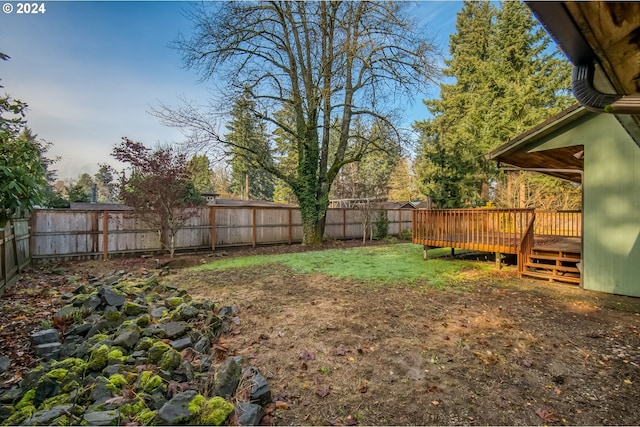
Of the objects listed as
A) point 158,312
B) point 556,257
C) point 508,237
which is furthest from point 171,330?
point 508,237

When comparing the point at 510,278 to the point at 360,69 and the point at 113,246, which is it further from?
the point at 113,246

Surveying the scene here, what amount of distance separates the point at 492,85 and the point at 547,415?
20.5 m

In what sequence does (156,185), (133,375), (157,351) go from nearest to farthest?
(133,375)
(157,351)
(156,185)

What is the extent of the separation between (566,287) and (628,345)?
2.68m

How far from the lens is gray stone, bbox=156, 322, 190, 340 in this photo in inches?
138

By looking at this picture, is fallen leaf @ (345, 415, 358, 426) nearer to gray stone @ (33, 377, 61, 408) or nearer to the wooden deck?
gray stone @ (33, 377, 61, 408)

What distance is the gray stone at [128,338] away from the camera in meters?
3.20

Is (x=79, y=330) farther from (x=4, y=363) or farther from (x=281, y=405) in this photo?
(x=281, y=405)

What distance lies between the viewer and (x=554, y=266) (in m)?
6.32

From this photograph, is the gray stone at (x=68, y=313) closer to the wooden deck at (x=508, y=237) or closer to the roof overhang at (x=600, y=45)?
the roof overhang at (x=600, y=45)

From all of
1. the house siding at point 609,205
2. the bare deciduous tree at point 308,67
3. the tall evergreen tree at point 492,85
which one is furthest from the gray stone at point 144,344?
the tall evergreen tree at point 492,85

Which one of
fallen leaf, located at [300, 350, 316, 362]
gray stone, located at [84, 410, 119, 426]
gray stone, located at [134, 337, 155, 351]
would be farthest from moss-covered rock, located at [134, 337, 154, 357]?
fallen leaf, located at [300, 350, 316, 362]

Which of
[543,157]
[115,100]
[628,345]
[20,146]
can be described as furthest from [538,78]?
[20,146]

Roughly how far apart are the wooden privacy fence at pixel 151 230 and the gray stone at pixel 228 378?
329 inches
